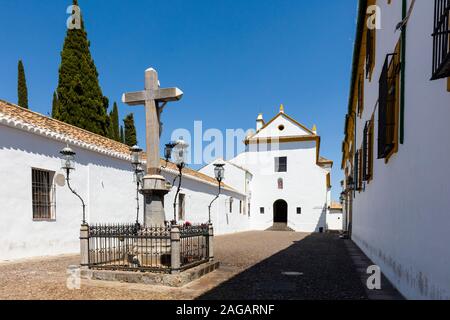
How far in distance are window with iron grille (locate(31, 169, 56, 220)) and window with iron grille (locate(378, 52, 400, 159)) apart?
9.21 m

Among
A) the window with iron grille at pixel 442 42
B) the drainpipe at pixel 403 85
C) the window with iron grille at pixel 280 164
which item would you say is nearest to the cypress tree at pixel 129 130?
the window with iron grille at pixel 280 164

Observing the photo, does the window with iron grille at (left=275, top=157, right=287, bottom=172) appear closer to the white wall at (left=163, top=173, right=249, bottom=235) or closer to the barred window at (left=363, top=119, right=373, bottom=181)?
the white wall at (left=163, top=173, right=249, bottom=235)

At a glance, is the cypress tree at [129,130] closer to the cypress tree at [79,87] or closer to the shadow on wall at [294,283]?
the cypress tree at [79,87]

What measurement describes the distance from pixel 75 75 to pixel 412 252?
20099 mm

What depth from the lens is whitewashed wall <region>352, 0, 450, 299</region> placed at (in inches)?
119

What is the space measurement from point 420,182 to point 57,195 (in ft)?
31.3

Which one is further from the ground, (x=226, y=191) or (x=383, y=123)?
(x=383, y=123)

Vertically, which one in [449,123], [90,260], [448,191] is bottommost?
[90,260]

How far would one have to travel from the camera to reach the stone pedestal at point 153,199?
19.9 feet

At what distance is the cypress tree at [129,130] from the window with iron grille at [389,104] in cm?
2642

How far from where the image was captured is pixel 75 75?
18.5 m
